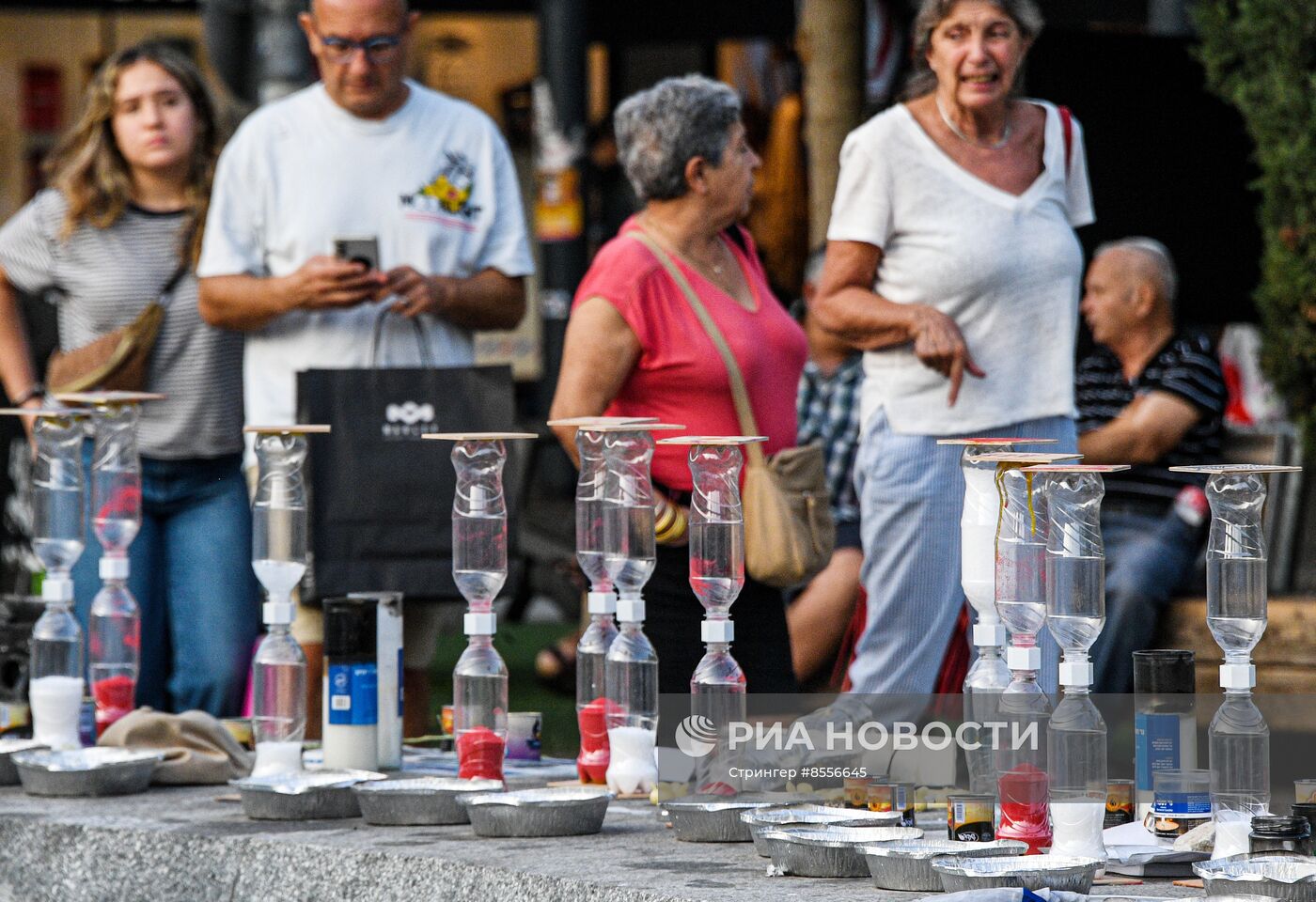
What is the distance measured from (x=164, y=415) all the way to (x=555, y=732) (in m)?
1.57

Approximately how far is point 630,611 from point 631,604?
1 centimetres

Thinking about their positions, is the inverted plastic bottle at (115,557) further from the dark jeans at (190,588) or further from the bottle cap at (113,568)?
the dark jeans at (190,588)

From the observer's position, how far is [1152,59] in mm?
6965

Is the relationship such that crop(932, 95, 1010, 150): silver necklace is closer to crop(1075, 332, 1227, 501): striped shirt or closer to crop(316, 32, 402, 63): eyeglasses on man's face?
crop(316, 32, 402, 63): eyeglasses on man's face

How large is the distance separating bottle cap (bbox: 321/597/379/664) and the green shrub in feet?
11.3

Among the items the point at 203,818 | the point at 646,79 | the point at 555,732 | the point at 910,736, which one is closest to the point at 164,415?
the point at 555,732

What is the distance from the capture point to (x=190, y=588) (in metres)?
5.48

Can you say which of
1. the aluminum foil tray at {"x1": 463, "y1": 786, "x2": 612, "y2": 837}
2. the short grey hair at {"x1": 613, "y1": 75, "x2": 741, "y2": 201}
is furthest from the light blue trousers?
the aluminum foil tray at {"x1": 463, "y1": 786, "x2": 612, "y2": 837}

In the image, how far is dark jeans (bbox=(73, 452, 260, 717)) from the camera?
546cm

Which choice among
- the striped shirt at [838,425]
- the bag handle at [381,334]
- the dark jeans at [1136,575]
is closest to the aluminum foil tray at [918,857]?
the bag handle at [381,334]

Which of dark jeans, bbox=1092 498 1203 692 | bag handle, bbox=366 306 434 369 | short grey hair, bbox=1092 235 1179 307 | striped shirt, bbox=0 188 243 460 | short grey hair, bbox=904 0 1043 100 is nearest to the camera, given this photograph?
short grey hair, bbox=904 0 1043 100

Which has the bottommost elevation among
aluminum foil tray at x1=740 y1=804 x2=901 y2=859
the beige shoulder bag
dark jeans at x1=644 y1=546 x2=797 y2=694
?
aluminum foil tray at x1=740 y1=804 x2=901 y2=859

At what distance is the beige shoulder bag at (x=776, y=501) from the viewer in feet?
15.1

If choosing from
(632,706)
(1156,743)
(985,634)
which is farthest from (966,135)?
(985,634)
